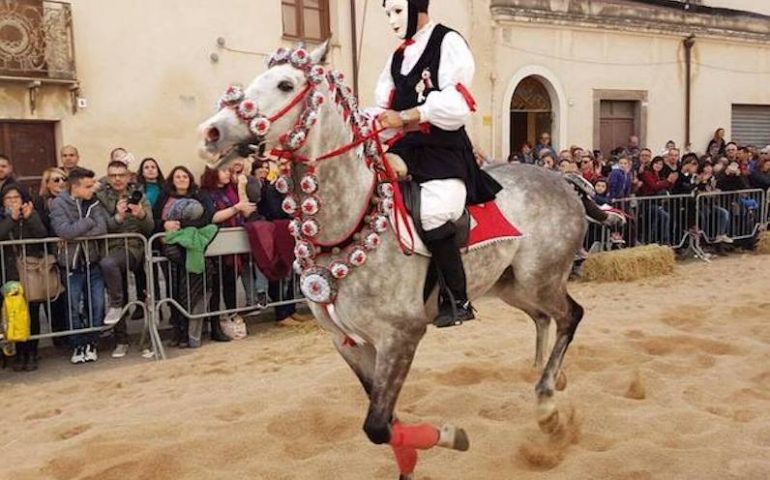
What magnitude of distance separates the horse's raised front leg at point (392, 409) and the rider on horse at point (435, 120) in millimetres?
395

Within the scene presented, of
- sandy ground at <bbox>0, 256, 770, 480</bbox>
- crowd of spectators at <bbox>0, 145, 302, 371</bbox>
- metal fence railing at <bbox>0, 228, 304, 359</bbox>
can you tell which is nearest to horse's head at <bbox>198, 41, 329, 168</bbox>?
sandy ground at <bbox>0, 256, 770, 480</bbox>

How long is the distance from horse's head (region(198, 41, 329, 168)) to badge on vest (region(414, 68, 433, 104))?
0.55 metres

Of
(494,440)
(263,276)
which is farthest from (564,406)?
(263,276)

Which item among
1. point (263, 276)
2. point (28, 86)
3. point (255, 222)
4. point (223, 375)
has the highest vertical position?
point (28, 86)

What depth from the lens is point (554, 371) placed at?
463 cm

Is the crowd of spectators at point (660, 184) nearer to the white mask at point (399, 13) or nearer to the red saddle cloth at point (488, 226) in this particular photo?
the red saddle cloth at point (488, 226)

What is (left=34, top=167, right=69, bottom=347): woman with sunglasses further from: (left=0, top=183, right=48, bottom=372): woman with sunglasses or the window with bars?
the window with bars

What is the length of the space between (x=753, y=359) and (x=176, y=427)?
14.2 ft

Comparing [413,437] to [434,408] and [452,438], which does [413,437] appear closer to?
[452,438]

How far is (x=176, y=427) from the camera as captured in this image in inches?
181

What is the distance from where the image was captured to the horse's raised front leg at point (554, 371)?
4.32 m

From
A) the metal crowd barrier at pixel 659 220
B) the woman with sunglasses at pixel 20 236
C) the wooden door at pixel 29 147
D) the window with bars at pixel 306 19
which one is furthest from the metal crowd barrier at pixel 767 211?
the wooden door at pixel 29 147

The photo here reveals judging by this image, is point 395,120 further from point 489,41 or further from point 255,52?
point 489,41

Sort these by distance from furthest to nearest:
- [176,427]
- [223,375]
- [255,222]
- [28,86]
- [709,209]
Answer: [709,209], [28,86], [255,222], [223,375], [176,427]
